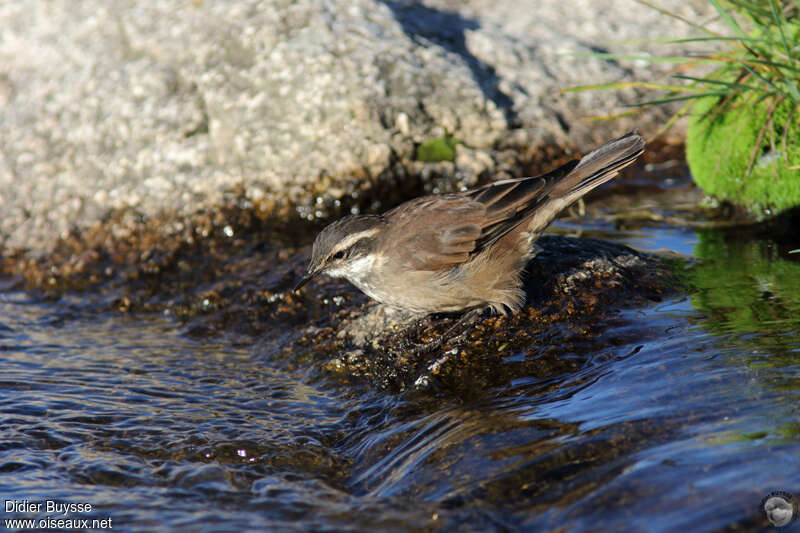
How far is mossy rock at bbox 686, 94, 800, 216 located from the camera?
6.81 m

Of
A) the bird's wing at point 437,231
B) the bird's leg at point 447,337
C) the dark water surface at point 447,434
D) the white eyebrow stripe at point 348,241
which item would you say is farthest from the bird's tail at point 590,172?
the white eyebrow stripe at point 348,241

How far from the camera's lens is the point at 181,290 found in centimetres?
772

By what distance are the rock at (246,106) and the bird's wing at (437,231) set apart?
6.72ft

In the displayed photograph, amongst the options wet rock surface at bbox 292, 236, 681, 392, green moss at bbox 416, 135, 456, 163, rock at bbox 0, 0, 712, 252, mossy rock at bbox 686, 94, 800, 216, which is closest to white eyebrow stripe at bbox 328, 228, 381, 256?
wet rock surface at bbox 292, 236, 681, 392

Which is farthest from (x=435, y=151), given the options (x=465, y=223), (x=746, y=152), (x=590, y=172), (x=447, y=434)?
(x=447, y=434)

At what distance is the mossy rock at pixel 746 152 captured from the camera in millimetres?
6809

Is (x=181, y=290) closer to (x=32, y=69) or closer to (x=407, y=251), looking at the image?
(x=407, y=251)

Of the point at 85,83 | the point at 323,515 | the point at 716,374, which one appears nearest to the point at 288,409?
the point at 323,515

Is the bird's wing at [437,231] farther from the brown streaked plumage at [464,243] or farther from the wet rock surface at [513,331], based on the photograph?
the wet rock surface at [513,331]

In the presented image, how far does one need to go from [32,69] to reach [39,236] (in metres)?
2.27

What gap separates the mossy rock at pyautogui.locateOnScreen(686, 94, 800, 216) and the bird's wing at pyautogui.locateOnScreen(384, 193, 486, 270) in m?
2.61

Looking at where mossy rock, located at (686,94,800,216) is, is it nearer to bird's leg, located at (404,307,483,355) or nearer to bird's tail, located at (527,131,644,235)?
bird's tail, located at (527,131,644,235)

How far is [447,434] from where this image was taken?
4645mm

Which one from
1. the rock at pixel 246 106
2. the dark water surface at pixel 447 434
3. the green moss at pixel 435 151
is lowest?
the dark water surface at pixel 447 434
